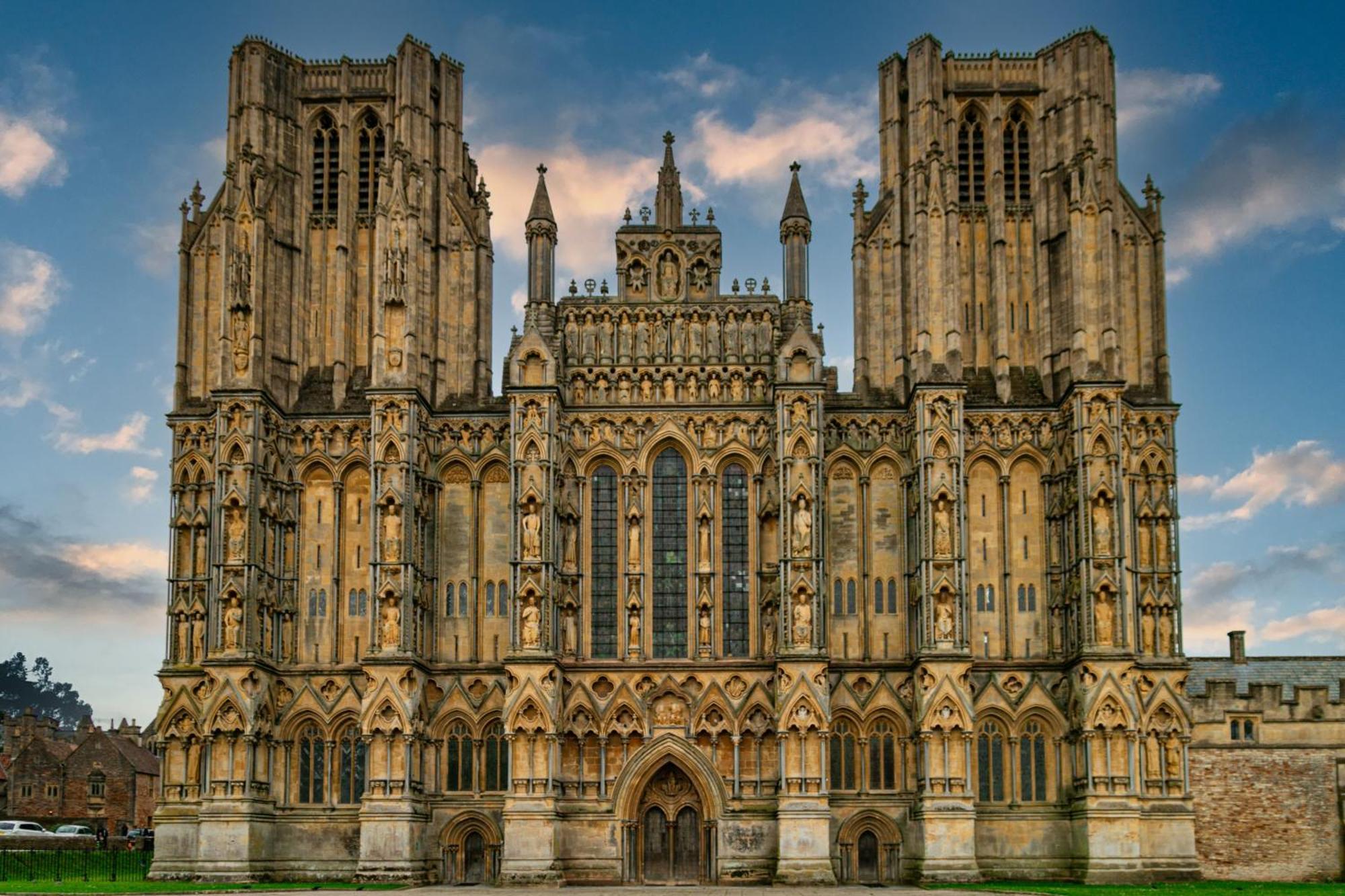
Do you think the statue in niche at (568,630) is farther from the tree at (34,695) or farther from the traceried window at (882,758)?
the tree at (34,695)

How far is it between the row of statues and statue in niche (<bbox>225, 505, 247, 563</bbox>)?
1254 cm

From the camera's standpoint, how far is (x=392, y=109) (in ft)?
190

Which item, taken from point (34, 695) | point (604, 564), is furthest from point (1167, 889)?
point (34, 695)

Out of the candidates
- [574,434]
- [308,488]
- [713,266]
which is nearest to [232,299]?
[308,488]

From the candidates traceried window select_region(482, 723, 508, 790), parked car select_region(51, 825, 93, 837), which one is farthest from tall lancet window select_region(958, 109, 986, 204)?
parked car select_region(51, 825, 93, 837)

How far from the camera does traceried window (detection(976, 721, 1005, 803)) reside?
2030 inches

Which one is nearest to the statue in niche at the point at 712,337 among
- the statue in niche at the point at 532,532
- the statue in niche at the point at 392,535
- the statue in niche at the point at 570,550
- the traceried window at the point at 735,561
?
the traceried window at the point at 735,561

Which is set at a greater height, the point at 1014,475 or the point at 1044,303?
the point at 1044,303

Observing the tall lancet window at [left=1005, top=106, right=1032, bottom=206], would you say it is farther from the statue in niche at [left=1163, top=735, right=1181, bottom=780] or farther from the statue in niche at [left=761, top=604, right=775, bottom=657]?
the statue in niche at [left=1163, top=735, right=1181, bottom=780]

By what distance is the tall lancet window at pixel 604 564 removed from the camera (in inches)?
2105

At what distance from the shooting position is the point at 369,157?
5828 centimetres

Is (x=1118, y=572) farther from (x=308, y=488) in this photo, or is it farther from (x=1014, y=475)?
(x=308, y=488)

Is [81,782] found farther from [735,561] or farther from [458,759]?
[735,561]

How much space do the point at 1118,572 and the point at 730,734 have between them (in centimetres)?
1396
